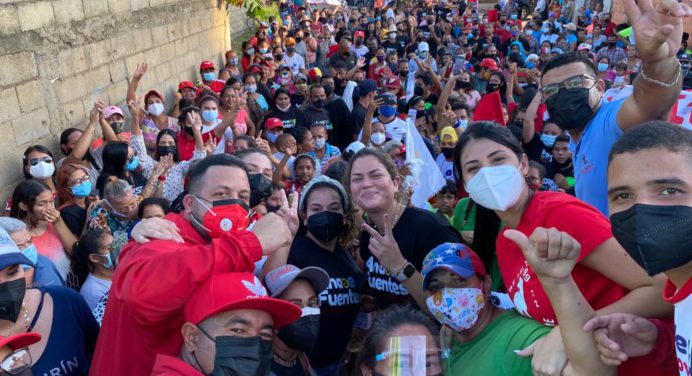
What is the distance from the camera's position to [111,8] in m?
7.39

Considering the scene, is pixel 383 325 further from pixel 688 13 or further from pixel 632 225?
pixel 688 13

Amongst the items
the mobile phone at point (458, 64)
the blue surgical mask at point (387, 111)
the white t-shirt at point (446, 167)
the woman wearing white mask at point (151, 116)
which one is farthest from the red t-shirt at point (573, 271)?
the mobile phone at point (458, 64)

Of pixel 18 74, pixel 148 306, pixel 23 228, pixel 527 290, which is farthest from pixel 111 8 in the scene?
pixel 527 290

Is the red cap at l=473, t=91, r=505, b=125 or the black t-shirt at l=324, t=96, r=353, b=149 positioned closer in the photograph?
the red cap at l=473, t=91, r=505, b=125

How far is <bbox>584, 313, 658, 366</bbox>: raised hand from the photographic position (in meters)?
1.62

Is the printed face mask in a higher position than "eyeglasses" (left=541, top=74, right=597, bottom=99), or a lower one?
lower

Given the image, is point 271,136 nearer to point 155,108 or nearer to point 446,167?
point 155,108

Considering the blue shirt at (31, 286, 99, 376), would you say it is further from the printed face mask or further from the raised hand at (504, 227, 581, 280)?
the raised hand at (504, 227, 581, 280)

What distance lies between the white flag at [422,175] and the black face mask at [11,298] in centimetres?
294

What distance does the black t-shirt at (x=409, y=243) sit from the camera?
299 cm

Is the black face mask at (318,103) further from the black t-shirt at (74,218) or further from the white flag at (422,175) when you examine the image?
the black t-shirt at (74,218)

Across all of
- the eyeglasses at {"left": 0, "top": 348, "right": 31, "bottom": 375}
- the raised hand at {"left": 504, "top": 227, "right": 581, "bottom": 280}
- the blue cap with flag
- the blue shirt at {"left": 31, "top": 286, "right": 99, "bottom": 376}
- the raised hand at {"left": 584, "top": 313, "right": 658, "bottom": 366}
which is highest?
the raised hand at {"left": 504, "top": 227, "right": 581, "bottom": 280}

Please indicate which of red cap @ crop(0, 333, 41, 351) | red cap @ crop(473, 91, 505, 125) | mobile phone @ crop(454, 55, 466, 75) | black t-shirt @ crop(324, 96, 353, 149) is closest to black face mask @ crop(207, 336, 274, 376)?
red cap @ crop(0, 333, 41, 351)

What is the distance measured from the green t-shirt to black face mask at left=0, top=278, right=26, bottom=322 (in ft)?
6.01
